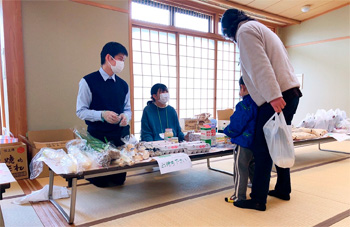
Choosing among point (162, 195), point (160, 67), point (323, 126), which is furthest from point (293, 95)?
point (160, 67)

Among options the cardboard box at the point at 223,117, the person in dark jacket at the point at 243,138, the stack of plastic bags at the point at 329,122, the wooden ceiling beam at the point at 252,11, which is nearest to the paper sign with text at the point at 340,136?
the stack of plastic bags at the point at 329,122

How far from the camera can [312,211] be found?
1.90 meters

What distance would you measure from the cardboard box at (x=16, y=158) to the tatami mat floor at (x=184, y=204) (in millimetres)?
206

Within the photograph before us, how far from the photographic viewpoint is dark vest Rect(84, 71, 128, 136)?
2201 millimetres

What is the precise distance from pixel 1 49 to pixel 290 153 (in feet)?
12.2

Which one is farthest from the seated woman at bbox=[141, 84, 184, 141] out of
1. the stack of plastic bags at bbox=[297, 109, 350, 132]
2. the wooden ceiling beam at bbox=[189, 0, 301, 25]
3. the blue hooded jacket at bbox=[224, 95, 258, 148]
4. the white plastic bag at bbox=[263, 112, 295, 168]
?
the wooden ceiling beam at bbox=[189, 0, 301, 25]

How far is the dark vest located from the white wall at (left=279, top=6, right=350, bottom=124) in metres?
5.73

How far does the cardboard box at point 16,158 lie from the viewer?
278 centimetres

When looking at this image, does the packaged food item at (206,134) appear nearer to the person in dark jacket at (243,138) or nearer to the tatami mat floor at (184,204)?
the person in dark jacket at (243,138)

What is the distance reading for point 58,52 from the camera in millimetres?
→ 3646

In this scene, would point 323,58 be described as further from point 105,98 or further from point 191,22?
point 105,98

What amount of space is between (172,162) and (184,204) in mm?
370

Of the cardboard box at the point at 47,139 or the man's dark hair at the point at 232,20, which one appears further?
the cardboard box at the point at 47,139

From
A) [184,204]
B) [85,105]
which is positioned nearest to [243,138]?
[184,204]
